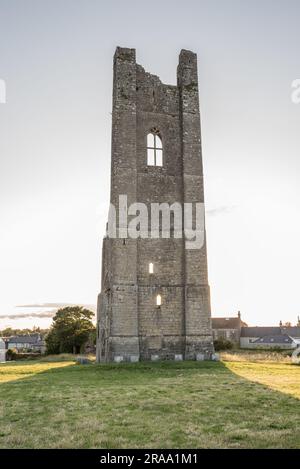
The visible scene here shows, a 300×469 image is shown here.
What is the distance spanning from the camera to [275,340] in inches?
2717

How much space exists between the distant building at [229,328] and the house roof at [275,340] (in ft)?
11.7

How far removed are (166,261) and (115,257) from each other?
301 cm

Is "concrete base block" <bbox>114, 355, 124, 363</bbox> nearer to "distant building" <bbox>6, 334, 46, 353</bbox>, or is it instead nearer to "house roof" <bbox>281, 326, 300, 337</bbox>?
"house roof" <bbox>281, 326, 300, 337</bbox>

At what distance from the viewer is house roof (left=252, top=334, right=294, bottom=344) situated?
225ft

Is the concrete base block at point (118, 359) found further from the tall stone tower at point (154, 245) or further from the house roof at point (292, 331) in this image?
the house roof at point (292, 331)

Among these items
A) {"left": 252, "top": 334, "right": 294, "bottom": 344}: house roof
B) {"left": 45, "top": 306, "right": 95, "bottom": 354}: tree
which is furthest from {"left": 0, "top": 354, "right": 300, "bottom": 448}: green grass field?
{"left": 252, "top": 334, "right": 294, "bottom": 344}: house roof

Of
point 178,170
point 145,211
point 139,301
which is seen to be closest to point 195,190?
point 178,170

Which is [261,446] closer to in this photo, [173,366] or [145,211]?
[173,366]

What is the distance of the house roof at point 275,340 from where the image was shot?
6856 centimetres

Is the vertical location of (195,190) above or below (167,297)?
above

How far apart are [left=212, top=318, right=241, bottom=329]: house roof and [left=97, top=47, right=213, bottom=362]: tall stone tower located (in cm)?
5045

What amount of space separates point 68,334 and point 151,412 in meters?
36.8

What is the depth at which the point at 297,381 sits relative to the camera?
13.7m
